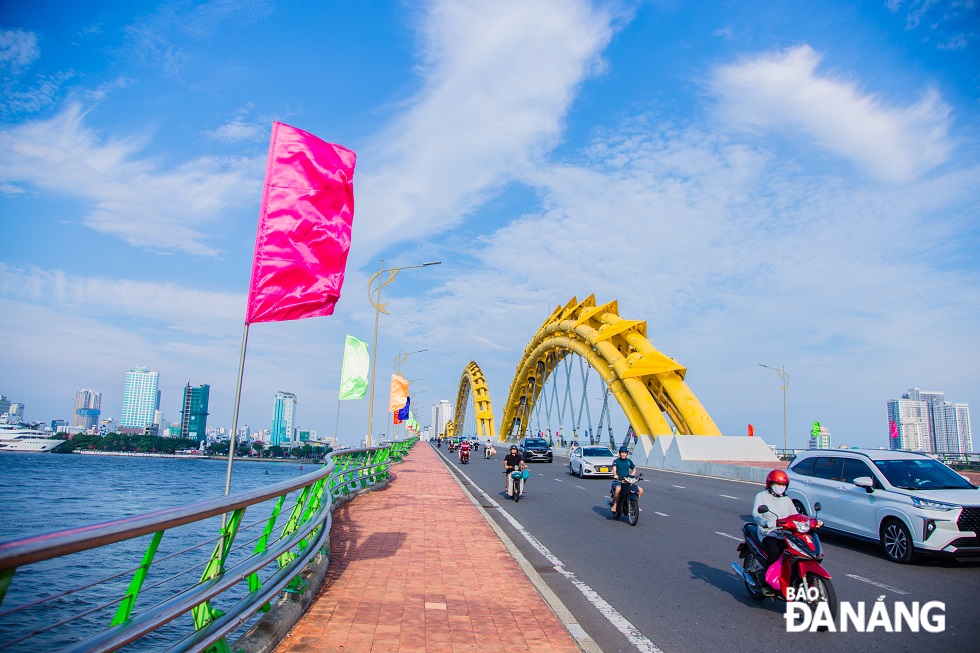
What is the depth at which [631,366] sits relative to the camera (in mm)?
45438

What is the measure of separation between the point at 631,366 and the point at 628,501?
3160 centimetres

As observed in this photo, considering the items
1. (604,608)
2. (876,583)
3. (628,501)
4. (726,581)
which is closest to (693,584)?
(726,581)

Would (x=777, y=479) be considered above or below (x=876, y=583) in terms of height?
above

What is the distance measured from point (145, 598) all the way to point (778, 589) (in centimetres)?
1076

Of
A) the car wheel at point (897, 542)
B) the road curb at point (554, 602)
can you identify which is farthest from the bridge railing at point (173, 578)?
the car wheel at point (897, 542)

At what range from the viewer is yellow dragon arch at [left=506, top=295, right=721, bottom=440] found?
42406 millimetres

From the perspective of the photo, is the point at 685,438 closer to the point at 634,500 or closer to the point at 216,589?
the point at 634,500

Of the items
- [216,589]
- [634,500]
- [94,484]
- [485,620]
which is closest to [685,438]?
[634,500]

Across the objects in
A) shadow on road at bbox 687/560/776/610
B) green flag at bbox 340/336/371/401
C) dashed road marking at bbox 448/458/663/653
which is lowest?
dashed road marking at bbox 448/458/663/653

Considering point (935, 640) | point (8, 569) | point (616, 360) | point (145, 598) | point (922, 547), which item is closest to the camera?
point (8, 569)

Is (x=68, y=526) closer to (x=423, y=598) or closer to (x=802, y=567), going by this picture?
(x=423, y=598)

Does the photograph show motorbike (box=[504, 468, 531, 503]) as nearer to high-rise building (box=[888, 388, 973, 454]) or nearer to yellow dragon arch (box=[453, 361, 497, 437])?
high-rise building (box=[888, 388, 973, 454])

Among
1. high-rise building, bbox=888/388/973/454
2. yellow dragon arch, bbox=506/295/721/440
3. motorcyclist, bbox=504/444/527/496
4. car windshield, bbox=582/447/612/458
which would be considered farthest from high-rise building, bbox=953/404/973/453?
motorcyclist, bbox=504/444/527/496

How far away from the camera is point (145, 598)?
12.1 meters
